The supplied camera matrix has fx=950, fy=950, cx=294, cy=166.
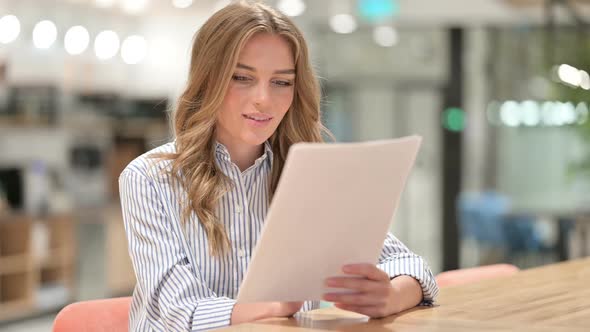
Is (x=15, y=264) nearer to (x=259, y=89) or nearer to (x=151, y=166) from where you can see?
(x=151, y=166)

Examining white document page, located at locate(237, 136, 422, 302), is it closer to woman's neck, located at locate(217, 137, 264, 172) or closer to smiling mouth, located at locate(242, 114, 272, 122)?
smiling mouth, located at locate(242, 114, 272, 122)

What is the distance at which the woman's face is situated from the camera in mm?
1971

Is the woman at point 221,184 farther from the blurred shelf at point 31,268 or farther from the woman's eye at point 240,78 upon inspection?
the blurred shelf at point 31,268

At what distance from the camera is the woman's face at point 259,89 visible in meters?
1.97

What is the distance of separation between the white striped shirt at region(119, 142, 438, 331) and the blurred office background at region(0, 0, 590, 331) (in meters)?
6.49

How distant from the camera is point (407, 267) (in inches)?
76.9

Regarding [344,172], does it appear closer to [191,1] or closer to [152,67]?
[191,1]

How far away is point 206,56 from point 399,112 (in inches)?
296

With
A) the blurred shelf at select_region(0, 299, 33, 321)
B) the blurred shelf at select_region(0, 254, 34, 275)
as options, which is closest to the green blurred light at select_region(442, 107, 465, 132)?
the blurred shelf at select_region(0, 254, 34, 275)

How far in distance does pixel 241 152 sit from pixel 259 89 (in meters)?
0.22

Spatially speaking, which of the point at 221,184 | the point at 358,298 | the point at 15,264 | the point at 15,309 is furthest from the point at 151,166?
the point at 15,264

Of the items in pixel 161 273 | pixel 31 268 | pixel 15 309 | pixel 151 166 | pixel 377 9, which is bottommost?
pixel 15 309

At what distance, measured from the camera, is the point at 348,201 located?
5.22ft

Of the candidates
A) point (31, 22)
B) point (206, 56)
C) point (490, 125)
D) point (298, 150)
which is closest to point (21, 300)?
point (31, 22)
